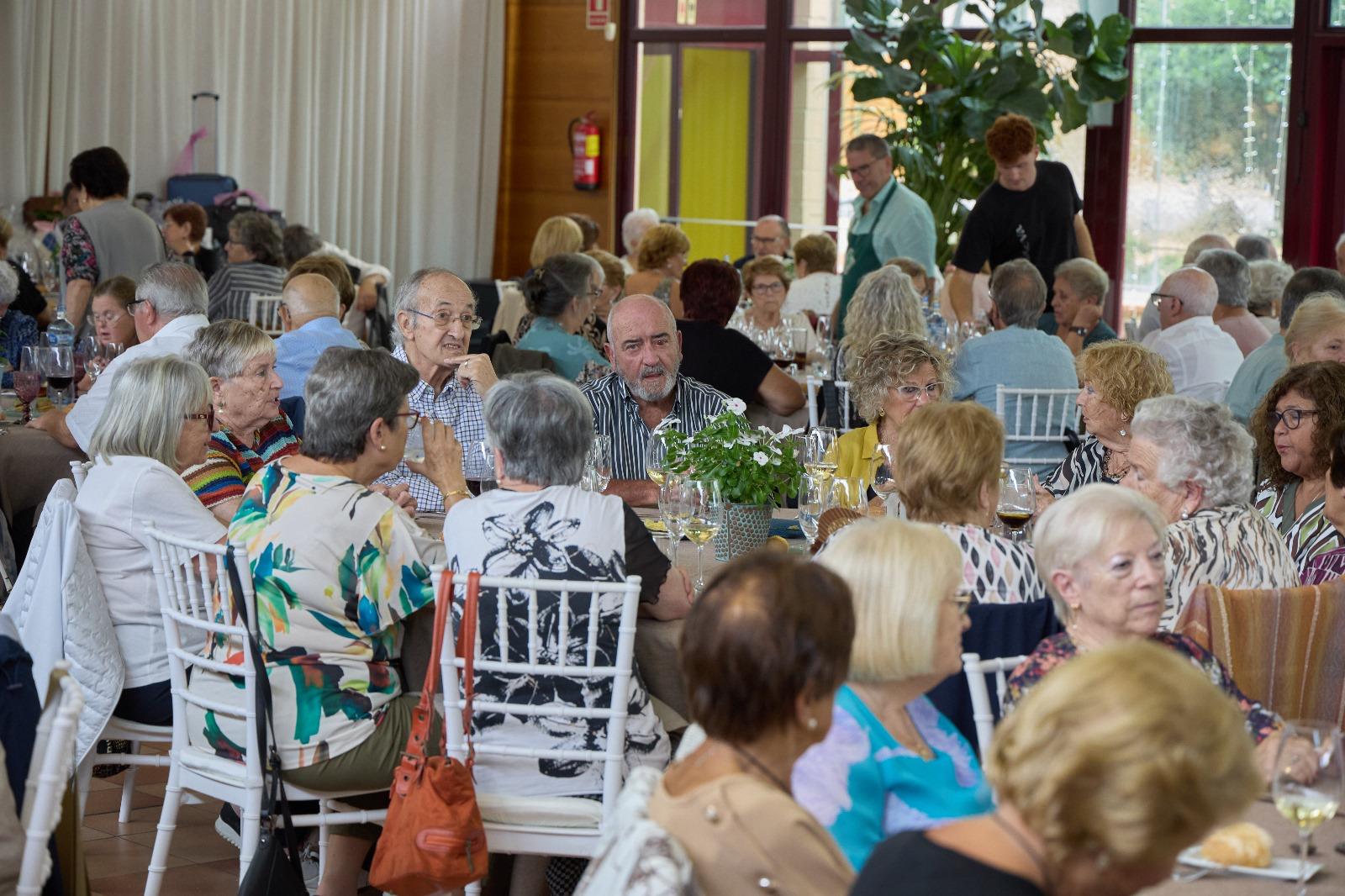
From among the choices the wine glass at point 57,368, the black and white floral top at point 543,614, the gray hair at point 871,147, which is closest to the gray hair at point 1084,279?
the gray hair at point 871,147

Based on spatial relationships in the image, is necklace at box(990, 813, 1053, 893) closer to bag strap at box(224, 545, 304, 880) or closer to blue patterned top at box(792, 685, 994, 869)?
blue patterned top at box(792, 685, 994, 869)

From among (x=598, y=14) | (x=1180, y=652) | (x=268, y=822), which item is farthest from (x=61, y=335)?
(x=598, y=14)

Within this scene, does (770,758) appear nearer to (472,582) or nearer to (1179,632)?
(472,582)

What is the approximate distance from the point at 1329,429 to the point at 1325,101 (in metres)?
9.00

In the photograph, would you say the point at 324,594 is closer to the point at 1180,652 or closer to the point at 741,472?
the point at 741,472

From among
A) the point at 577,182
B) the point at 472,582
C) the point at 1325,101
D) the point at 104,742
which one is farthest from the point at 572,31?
the point at 472,582

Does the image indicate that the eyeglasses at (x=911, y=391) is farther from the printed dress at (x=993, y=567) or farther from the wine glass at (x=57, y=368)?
the wine glass at (x=57, y=368)

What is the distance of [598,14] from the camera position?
1327cm

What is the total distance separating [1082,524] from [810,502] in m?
0.92

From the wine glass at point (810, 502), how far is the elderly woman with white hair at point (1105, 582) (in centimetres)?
83

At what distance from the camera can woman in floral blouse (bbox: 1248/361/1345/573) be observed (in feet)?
12.1

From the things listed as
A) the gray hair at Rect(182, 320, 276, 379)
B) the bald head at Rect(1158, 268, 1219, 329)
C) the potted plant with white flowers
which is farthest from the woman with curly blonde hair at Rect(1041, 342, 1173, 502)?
the bald head at Rect(1158, 268, 1219, 329)

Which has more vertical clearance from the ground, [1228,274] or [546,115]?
[546,115]

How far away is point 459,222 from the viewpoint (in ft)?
43.5
